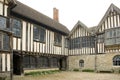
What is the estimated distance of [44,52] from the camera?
20797 millimetres

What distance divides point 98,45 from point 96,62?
6.84ft

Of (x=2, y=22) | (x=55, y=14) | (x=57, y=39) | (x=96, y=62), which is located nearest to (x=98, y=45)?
(x=96, y=62)

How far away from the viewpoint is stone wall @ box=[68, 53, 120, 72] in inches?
856

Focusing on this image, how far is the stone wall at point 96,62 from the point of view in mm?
21731

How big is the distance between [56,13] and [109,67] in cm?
1198

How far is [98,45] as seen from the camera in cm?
2317

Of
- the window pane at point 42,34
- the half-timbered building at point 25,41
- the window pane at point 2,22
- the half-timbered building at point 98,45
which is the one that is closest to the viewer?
the window pane at point 2,22

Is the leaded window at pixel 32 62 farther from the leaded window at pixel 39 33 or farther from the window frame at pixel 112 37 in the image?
the window frame at pixel 112 37

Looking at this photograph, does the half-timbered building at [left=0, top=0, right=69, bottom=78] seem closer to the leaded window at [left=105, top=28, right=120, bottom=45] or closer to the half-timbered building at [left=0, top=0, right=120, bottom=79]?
the half-timbered building at [left=0, top=0, right=120, bottom=79]

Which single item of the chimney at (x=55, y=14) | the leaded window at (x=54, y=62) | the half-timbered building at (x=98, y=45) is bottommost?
the leaded window at (x=54, y=62)

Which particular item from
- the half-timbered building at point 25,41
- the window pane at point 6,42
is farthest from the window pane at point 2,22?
the window pane at point 6,42

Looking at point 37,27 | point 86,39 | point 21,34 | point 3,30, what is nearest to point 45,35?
point 37,27

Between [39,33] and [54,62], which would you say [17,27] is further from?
[54,62]

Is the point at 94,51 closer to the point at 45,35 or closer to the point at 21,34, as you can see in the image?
the point at 45,35
